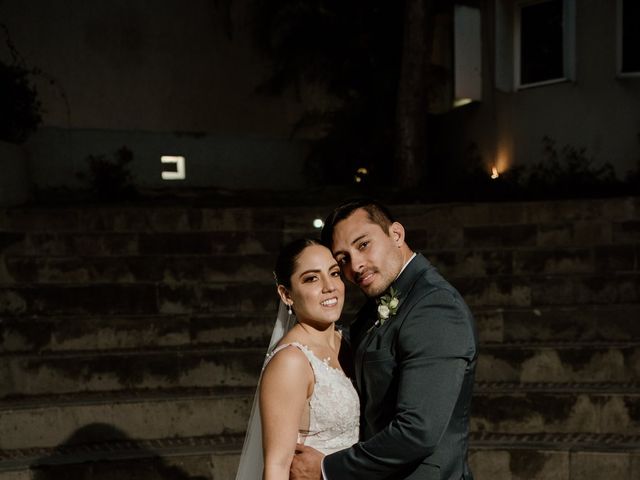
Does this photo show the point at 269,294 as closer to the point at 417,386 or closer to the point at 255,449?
the point at 255,449

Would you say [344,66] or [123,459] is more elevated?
[344,66]

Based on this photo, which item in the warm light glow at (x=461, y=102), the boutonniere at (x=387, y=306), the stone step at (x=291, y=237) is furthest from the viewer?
the warm light glow at (x=461, y=102)

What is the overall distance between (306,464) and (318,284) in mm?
653

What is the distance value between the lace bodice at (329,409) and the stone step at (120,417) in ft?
6.42

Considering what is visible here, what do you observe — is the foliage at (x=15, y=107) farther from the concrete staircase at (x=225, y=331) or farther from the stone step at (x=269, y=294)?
the stone step at (x=269, y=294)

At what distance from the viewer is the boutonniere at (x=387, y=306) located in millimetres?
2178

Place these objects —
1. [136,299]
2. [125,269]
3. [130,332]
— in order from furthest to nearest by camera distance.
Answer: [125,269]
[136,299]
[130,332]

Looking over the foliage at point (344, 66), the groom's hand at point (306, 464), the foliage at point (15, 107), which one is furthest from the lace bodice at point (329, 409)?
the foliage at point (344, 66)

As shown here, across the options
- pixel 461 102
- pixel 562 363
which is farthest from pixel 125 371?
pixel 461 102

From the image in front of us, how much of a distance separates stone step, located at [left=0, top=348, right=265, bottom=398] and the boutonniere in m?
2.57

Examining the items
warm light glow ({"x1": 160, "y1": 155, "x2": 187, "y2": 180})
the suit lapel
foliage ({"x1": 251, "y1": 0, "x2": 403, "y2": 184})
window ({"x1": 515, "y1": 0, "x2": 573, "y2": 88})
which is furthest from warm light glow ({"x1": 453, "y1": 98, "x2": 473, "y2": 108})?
the suit lapel

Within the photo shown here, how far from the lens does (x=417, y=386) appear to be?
1939 millimetres

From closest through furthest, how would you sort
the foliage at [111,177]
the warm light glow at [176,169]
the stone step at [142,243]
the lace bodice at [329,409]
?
1. the lace bodice at [329,409]
2. the stone step at [142,243]
3. the foliage at [111,177]
4. the warm light glow at [176,169]

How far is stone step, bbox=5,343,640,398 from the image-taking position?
447cm
